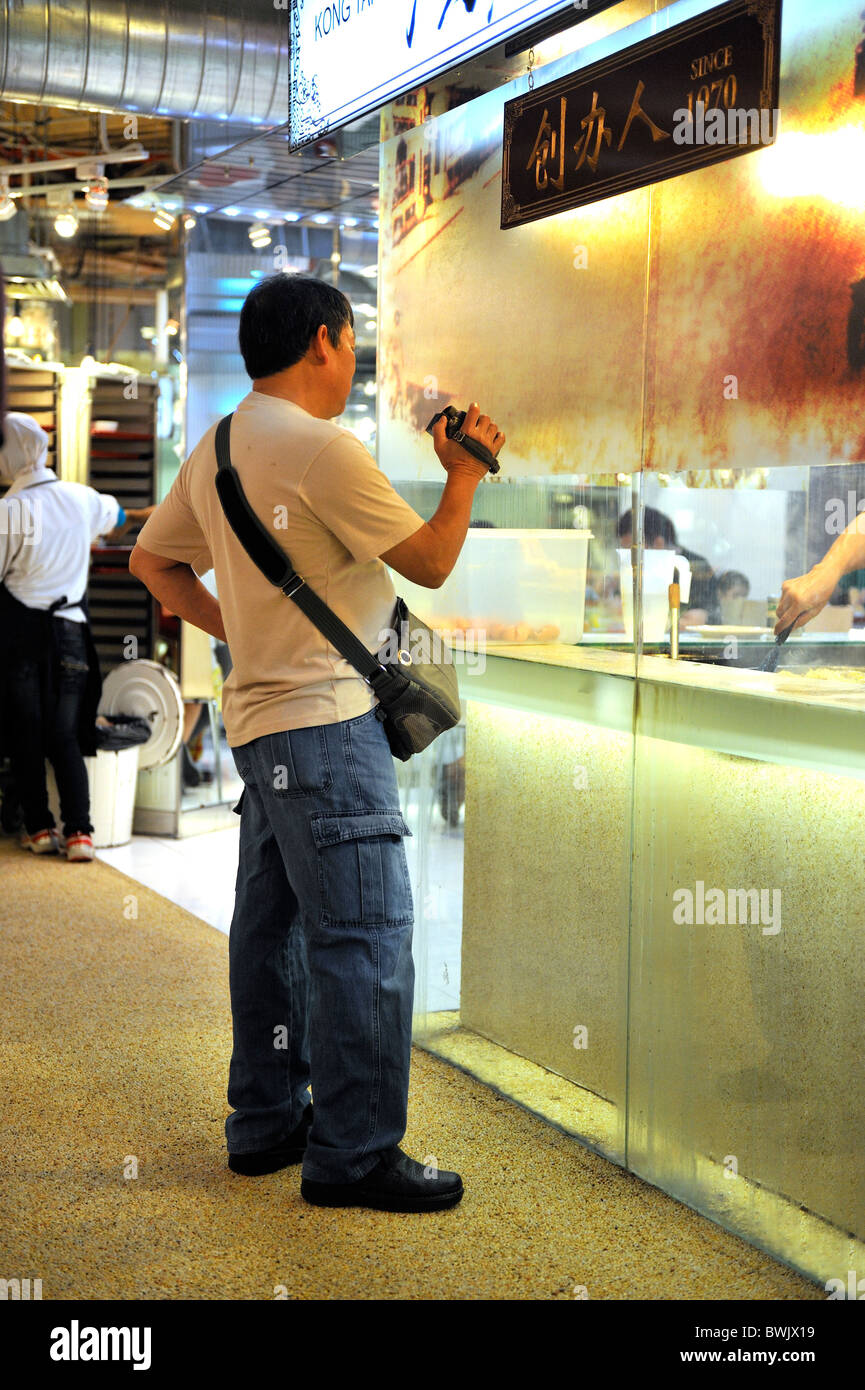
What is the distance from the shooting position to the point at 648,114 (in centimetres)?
264

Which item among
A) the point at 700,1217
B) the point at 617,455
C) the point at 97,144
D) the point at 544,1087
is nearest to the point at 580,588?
the point at 617,455

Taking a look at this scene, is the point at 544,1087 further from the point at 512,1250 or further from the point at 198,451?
the point at 198,451

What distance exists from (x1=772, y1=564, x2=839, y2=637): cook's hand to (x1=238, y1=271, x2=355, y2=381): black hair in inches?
38.1

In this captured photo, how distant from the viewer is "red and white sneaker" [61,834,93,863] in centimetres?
571

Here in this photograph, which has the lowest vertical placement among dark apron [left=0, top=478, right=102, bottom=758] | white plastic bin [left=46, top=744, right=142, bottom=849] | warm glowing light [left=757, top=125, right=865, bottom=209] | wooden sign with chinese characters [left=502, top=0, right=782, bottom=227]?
white plastic bin [left=46, top=744, right=142, bottom=849]

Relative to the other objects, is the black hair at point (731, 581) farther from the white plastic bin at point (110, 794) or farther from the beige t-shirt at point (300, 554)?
the white plastic bin at point (110, 794)

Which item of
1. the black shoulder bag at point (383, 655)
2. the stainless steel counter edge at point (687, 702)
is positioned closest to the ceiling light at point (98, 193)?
the stainless steel counter edge at point (687, 702)

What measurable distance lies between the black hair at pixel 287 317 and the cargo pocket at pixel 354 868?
86 centimetres

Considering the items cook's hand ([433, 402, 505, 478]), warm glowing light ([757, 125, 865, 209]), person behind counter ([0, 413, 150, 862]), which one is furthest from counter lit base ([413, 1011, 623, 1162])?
person behind counter ([0, 413, 150, 862])

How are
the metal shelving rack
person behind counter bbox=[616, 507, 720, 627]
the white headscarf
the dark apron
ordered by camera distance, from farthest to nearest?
the metal shelving rack, the dark apron, the white headscarf, person behind counter bbox=[616, 507, 720, 627]

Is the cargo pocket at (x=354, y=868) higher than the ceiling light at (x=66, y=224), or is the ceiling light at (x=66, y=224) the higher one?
the ceiling light at (x=66, y=224)

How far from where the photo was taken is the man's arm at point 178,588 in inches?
114

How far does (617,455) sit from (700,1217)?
1552 mm

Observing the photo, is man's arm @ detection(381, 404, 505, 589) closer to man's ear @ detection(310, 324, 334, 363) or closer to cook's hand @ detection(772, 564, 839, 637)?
man's ear @ detection(310, 324, 334, 363)
